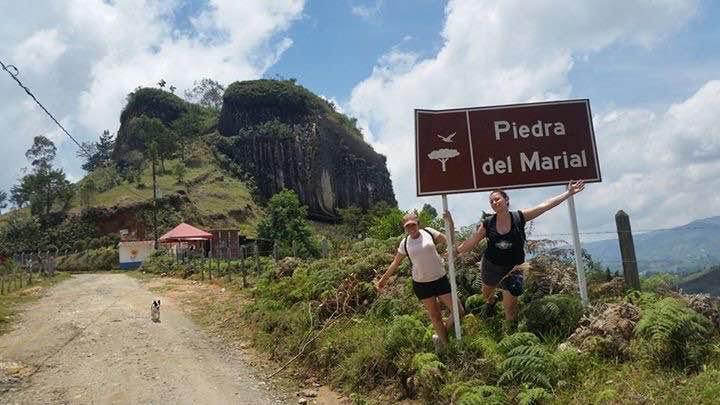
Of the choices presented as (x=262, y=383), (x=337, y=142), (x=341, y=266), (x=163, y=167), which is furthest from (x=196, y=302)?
(x=337, y=142)

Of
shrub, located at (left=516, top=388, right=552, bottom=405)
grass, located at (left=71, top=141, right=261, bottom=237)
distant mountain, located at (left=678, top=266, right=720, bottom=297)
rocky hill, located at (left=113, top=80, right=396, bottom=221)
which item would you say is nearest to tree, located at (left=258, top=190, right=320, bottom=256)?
grass, located at (left=71, top=141, right=261, bottom=237)

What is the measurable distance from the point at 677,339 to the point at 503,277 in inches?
75.7

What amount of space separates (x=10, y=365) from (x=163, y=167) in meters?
70.1

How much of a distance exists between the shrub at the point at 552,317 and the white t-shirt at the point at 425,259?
1113 millimetres

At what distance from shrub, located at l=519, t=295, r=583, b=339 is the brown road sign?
144 cm

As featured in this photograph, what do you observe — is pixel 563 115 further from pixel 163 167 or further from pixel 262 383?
pixel 163 167

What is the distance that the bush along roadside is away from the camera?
5.07 m

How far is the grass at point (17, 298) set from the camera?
45.7 feet

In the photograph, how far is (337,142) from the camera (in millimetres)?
103250

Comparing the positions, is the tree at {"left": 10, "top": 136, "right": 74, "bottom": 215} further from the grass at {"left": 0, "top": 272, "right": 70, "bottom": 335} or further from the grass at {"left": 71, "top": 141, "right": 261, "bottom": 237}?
the grass at {"left": 0, "top": 272, "right": 70, "bottom": 335}

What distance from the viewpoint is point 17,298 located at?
19641mm

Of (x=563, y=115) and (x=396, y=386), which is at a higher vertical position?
(x=563, y=115)

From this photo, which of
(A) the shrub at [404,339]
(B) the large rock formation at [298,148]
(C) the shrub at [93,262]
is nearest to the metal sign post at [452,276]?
(A) the shrub at [404,339]

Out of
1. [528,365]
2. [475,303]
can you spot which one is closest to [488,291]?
[475,303]
